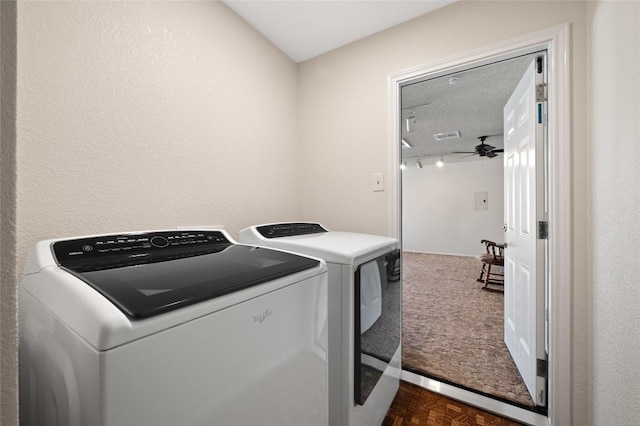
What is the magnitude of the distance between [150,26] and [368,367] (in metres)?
1.87

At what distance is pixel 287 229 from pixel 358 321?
2.39ft

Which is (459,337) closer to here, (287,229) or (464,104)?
(287,229)

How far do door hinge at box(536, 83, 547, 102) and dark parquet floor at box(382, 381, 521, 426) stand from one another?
1.74 meters

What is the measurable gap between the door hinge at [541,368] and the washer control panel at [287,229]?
56.7 inches

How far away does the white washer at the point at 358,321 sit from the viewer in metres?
1.10

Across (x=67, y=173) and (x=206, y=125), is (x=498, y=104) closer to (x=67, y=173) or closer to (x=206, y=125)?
(x=206, y=125)

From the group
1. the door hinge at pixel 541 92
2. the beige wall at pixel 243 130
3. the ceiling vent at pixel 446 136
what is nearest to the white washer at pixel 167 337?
the beige wall at pixel 243 130

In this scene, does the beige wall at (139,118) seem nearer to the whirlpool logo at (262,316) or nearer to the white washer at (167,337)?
the white washer at (167,337)

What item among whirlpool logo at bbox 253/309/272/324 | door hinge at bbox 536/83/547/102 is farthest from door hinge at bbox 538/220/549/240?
whirlpool logo at bbox 253/309/272/324

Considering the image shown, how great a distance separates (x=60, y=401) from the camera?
0.52 metres

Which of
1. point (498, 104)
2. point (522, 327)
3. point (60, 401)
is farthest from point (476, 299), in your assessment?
point (60, 401)

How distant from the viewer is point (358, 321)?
1124 millimetres

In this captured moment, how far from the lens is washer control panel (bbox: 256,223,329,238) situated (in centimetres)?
151

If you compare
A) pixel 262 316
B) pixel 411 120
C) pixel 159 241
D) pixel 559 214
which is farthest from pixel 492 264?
pixel 159 241
